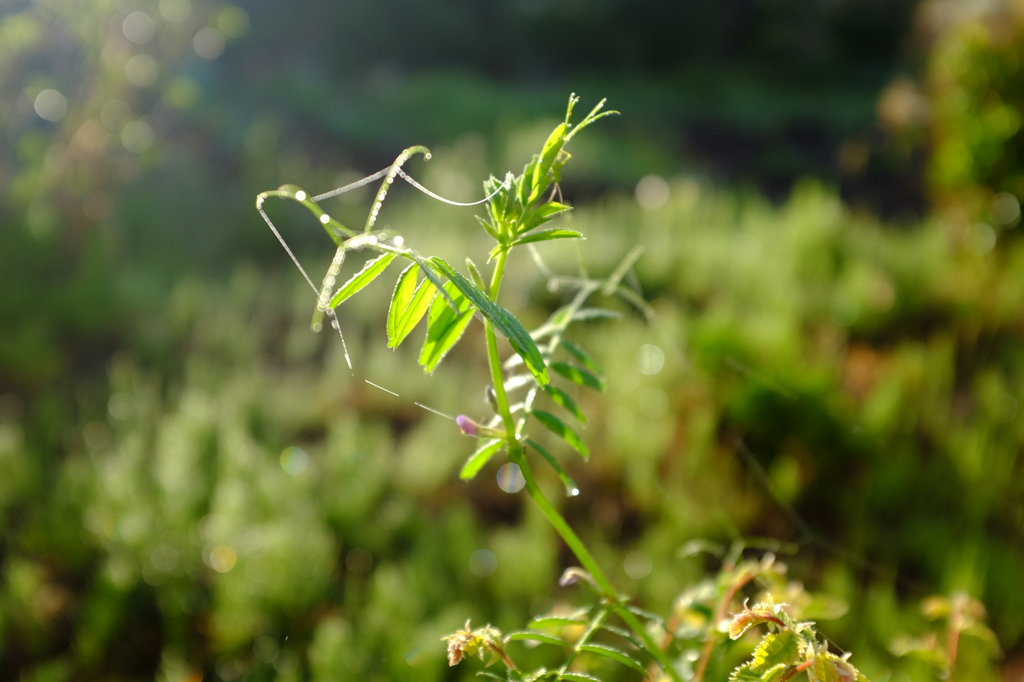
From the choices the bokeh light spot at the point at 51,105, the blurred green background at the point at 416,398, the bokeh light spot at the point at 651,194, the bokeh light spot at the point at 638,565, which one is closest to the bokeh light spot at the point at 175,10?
the blurred green background at the point at 416,398

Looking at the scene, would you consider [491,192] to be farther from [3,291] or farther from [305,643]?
[3,291]

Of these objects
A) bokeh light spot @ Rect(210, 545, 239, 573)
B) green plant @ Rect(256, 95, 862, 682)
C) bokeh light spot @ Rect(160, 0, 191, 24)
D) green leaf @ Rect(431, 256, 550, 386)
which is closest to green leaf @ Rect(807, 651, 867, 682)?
green plant @ Rect(256, 95, 862, 682)

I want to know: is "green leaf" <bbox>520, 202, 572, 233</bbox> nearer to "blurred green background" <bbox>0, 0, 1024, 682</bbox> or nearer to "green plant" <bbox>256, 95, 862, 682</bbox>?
"green plant" <bbox>256, 95, 862, 682</bbox>

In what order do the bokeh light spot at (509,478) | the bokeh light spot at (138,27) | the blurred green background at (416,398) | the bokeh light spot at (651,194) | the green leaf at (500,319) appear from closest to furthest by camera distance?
the green leaf at (500,319) → the blurred green background at (416,398) → the bokeh light spot at (509,478) → the bokeh light spot at (138,27) → the bokeh light spot at (651,194)

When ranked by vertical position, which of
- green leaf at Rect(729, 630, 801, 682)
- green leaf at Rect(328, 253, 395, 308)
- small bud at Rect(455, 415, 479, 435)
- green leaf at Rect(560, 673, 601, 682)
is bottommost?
green leaf at Rect(560, 673, 601, 682)

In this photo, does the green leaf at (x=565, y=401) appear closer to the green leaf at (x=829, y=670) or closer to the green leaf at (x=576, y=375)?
the green leaf at (x=576, y=375)

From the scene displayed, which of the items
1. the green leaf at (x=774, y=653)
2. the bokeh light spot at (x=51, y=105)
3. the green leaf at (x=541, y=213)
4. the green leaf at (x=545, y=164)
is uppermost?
the green leaf at (x=545, y=164)

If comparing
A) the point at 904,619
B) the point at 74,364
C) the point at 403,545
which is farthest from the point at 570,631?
the point at 74,364
